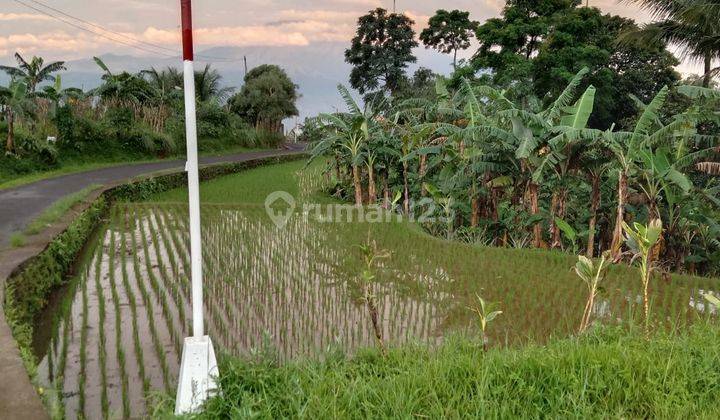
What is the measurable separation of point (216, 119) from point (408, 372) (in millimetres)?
21205

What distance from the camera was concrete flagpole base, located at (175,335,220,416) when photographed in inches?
110

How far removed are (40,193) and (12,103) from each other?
3423 millimetres

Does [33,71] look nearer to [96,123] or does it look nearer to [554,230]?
[96,123]

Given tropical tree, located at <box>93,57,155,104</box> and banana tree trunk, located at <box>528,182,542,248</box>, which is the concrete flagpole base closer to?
banana tree trunk, located at <box>528,182,542,248</box>

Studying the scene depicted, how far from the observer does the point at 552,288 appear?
5.42m

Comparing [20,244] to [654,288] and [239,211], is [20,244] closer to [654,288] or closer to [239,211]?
[239,211]

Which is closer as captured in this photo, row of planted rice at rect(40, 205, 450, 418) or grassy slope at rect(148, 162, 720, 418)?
grassy slope at rect(148, 162, 720, 418)

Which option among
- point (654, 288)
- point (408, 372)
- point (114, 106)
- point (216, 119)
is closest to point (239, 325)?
point (408, 372)

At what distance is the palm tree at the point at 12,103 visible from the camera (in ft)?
40.8

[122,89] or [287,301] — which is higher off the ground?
[122,89]

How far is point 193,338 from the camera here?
2881mm

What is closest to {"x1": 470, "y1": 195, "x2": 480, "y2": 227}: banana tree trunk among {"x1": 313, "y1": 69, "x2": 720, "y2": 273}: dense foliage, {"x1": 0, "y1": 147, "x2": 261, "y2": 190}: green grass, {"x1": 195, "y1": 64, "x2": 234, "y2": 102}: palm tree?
{"x1": 313, "y1": 69, "x2": 720, "y2": 273}: dense foliage

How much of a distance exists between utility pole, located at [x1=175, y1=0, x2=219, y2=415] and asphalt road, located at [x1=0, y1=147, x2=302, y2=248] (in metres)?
4.48

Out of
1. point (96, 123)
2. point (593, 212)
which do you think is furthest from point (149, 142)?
point (593, 212)
